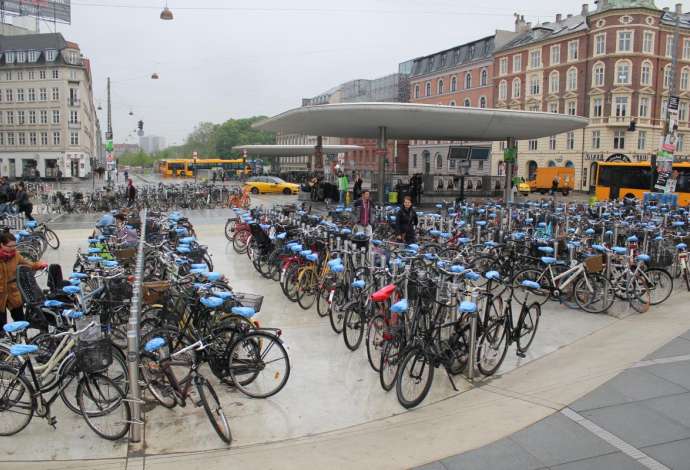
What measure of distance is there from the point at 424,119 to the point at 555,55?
37.7 m

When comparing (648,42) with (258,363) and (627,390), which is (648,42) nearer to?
(627,390)

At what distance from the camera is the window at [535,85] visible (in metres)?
54.0

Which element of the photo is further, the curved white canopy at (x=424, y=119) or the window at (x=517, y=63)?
the window at (x=517, y=63)

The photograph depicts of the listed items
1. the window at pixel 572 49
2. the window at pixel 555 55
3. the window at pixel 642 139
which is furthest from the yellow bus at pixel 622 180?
the window at pixel 555 55

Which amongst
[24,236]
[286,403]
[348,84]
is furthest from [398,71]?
[286,403]

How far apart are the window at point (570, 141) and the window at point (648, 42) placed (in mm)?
8354

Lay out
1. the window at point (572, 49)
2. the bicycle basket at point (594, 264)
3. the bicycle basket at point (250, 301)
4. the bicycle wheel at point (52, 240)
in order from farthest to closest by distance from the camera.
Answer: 1. the window at point (572, 49)
2. the bicycle wheel at point (52, 240)
3. the bicycle basket at point (594, 264)
4. the bicycle basket at point (250, 301)

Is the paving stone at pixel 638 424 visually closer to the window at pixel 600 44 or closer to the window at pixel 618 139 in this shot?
the window at pixel 618 139

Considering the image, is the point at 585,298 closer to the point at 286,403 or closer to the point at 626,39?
the point at 286,403

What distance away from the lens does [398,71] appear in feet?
257

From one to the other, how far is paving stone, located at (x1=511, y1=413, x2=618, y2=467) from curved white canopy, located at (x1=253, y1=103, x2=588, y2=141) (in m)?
14.4

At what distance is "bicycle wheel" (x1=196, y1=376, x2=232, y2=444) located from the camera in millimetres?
4719

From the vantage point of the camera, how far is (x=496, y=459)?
4520 millimetres

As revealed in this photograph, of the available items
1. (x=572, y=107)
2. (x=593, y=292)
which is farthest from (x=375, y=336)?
(x=572, y=107)
